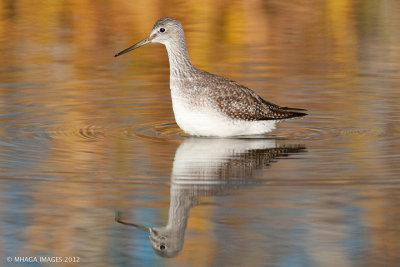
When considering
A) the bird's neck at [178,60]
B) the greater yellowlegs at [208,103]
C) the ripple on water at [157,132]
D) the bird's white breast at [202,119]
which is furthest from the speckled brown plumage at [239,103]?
the ripple on water at [157,132]

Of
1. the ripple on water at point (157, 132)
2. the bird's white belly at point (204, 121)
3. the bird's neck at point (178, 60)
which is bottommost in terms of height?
the ripple on water at point (157, 132)

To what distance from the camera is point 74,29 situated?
22562 mm

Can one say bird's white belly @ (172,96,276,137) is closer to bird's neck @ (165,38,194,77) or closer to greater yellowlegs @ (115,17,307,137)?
greater yellowlegs @ (115,17,307,137)

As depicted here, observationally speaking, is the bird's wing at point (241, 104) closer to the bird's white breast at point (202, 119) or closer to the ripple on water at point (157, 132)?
the bird's white breast at point (202, 119)

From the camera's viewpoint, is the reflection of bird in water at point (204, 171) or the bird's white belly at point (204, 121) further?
the bird's white belly at point (204, 121)

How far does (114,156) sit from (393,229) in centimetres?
391

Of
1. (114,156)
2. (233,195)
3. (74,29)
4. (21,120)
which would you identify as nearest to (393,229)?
(233,195)

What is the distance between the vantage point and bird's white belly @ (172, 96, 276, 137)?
40.1 feet

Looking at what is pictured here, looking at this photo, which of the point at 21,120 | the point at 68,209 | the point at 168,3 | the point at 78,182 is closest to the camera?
the point at 68,209

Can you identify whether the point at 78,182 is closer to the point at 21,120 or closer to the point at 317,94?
the point at 21,120

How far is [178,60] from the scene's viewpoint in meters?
12.8

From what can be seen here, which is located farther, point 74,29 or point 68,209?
point 74,29

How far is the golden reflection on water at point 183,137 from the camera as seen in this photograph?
328 inches

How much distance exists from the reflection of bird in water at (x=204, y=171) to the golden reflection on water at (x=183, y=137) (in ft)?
0.44
